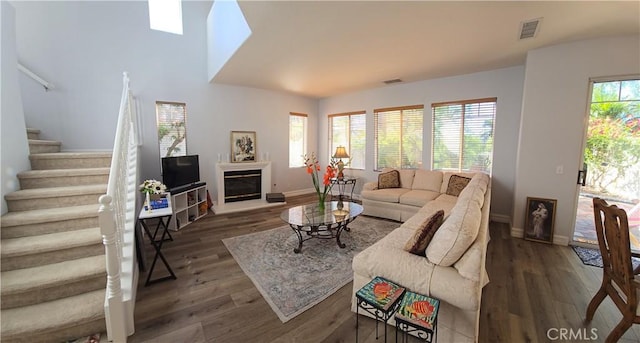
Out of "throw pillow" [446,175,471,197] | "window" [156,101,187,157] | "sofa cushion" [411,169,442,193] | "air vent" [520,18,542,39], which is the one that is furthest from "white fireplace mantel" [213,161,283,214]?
"air vent" [520,18,542,39]

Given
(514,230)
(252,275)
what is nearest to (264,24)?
(252,275)

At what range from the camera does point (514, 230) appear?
12.6 feet

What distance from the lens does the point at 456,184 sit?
4441 millimetres

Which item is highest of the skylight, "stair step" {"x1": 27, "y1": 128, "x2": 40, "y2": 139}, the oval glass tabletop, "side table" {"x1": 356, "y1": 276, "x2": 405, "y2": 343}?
the skylight

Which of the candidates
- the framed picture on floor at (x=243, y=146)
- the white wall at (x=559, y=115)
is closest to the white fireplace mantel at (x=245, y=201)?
the framed picture on floor at (x=243, y=146)

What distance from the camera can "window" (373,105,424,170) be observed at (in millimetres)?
5406

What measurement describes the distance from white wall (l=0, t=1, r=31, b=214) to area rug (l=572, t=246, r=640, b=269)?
6.32 metres

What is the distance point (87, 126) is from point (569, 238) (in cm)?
760

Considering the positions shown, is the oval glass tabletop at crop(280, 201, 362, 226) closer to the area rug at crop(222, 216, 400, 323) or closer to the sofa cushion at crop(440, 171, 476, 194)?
the area rug at crop(222, 216, 400, 323)

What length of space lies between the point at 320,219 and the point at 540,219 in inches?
126

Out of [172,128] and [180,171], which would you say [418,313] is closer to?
[180,171]

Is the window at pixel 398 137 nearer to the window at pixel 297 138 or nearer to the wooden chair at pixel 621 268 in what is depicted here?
the window at pixel 297 138

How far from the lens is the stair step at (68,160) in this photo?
9.51ft

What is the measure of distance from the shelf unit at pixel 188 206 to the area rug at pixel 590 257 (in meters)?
5.73
